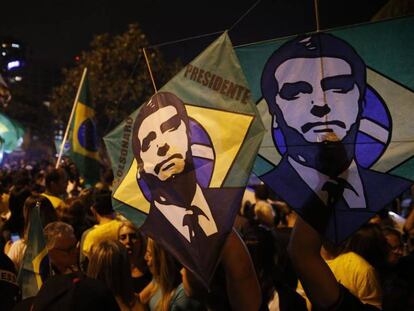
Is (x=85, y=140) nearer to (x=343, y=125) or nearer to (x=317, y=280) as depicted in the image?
(x=343, y=125)

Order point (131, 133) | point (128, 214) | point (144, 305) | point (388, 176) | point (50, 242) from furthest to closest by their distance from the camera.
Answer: point (50, 242)
point (144, 305)
point (131, 133)
point (128, 214)
point (388, 176)

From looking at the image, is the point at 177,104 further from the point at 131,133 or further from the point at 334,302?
the point at 334,302

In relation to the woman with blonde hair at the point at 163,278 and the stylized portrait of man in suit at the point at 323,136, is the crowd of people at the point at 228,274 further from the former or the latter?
the stylized portrait of man in suit at the point at 323,136

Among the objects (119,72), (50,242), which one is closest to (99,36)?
(119,72)

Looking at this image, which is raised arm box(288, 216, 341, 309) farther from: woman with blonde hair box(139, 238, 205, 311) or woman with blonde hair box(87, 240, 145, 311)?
woman with blonde hair box(87, 240, 145, 311)

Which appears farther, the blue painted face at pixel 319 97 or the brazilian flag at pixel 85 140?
the brazilian flag at pixel 85 140

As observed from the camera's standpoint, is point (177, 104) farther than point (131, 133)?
No

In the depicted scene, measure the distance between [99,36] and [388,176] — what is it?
27.4m

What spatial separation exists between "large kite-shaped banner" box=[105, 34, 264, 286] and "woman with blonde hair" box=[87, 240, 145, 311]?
44cm

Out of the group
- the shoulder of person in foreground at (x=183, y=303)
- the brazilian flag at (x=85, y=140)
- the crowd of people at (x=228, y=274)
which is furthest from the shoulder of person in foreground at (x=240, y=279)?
the brazilian flag at (x=85, y=140)

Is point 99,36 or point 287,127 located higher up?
point 99,36

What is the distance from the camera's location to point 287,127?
123 inches

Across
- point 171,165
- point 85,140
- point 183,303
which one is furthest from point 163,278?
point 85,140

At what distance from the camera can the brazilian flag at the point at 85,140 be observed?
8.50 metres
